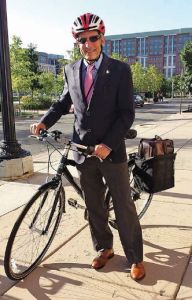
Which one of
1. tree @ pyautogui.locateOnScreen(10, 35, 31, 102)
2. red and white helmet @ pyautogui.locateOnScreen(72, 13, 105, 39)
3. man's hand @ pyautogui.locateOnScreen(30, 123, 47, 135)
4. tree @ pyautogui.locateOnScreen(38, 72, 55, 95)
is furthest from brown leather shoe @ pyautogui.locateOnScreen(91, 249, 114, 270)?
tree @ pyautogui.locateOnScreen(38, 72, 55, 95)

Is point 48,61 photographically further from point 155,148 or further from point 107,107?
point 107,107

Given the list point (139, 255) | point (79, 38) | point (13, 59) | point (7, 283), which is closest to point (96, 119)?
point (79, 38)

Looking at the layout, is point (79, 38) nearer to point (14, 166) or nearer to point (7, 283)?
point (7, 283)

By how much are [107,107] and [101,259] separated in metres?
1.43

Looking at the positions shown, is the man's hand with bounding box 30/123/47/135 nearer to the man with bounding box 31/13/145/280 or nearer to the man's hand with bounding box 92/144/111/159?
the man with bounding box 31/13/145/280

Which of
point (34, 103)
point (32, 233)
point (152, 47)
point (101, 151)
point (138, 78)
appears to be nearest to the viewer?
point (101, 151)

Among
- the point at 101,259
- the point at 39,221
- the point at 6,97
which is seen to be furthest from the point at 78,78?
the point at 6,97

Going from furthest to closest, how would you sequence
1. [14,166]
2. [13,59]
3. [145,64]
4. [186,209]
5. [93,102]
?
[145,64]
[13,59]
[14,166]
[186,209]
[93,102]

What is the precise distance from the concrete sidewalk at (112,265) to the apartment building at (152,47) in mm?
161458

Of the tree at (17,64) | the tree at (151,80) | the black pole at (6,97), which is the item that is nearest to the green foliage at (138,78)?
the tree at (151,80)

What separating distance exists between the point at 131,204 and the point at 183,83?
3798 cm

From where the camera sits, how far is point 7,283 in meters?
3.31

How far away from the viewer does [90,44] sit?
3139 millimetres

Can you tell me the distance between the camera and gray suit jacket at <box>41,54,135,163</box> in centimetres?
306
